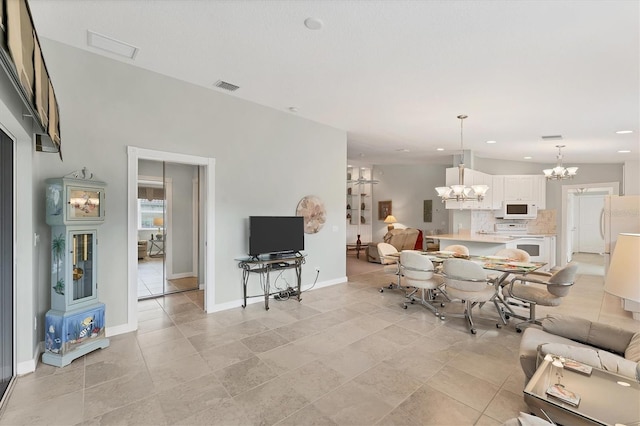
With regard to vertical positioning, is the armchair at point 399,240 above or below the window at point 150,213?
below

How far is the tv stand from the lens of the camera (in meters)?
4.35

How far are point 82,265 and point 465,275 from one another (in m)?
4.21

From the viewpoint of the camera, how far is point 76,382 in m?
2.47

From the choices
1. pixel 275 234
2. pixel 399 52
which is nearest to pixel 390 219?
pixel 275 234

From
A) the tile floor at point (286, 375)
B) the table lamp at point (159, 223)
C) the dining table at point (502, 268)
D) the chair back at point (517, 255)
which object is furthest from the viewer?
the table lamp at point (159, 223)

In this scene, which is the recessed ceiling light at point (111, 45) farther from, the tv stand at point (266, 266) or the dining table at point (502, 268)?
the dining table at point (502, 268)

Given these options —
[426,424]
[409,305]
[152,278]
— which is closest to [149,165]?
[152,278]

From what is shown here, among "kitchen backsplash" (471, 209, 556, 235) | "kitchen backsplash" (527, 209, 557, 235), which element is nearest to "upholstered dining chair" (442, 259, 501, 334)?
"kitchen backsplash" (471, 209, 556, 235)

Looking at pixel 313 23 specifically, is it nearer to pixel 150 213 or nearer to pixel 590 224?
pixel 150 213

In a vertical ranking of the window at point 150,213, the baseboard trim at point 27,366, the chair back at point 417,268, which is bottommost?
the baseboard trim at point 27,366

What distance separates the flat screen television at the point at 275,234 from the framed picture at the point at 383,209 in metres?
6.49

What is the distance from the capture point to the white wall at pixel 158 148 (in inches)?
115

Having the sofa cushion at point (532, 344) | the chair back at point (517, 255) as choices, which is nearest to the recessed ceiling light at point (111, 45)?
the sofa cushion at point (532, 344)

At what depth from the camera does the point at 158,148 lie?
3686 millimetres
